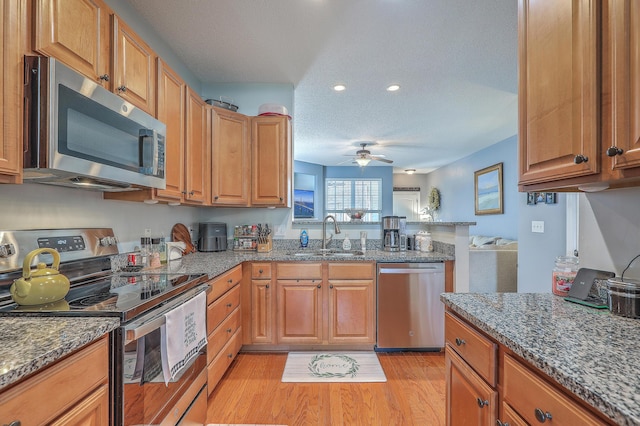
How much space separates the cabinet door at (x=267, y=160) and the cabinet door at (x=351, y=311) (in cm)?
99

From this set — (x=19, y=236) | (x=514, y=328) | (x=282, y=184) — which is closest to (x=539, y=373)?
(x=514, y=328)

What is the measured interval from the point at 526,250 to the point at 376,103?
2.54m

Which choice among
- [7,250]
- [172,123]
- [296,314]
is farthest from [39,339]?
[296,314]

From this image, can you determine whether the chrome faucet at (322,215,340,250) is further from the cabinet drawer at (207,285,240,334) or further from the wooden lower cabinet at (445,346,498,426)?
the wooden lower cabinet at (445,346,498,426)

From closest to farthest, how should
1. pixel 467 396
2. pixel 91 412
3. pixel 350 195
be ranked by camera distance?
pixel 91 412 → pixel 467 396 → pixel 350 195

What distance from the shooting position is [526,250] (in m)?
3.79

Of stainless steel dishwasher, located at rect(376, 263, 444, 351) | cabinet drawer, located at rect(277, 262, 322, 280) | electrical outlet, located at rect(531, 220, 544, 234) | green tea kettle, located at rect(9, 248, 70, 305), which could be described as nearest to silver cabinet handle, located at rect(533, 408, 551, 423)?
green tea kettle, located at rect(9, 248, 70, 305)

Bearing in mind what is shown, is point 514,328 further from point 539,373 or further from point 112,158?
point 112,158

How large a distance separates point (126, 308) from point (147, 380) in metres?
0.29

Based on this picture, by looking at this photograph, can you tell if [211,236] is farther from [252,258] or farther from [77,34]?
[77,34]

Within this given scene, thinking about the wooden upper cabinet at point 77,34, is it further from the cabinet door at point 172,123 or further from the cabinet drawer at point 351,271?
the cabinet drawer at point 351,271

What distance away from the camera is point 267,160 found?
2.99m

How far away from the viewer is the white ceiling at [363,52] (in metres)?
2.08

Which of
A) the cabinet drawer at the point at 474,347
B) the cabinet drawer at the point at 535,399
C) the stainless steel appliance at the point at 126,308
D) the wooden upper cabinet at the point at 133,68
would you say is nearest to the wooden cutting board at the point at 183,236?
the stainless steel appliance at the point at 126,308
